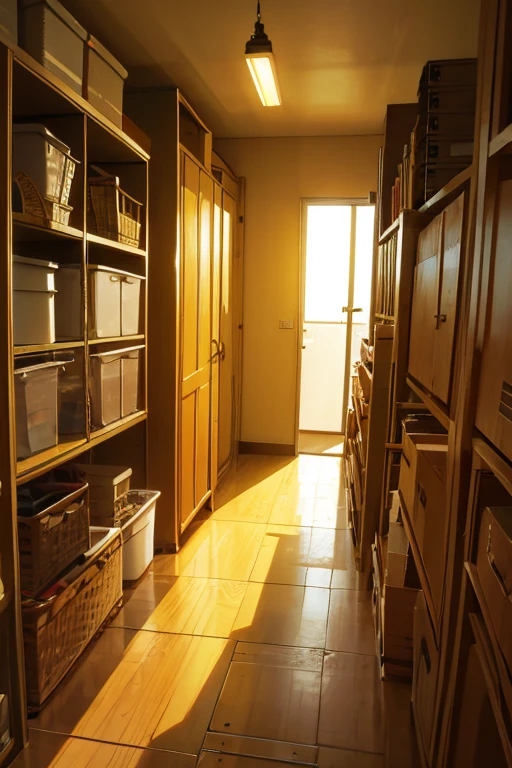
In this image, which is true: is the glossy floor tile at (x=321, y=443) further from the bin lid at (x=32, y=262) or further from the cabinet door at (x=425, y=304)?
the bin lid at (x=32, y=262)

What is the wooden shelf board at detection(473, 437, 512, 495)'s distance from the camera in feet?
2.84

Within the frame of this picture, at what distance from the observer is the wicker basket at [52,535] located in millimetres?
1730

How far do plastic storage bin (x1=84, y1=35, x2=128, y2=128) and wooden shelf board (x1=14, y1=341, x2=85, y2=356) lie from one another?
913 mm

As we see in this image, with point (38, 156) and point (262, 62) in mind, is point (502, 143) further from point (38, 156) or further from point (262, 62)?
point (262, 62)

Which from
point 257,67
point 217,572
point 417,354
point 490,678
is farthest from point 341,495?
point 490,678

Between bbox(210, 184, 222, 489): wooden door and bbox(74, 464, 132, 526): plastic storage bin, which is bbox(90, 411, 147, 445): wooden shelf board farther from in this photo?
bbox(210, 184, 222, 489): wooden door

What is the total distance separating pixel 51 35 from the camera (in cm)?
177

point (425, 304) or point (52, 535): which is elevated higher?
point (425, 304)

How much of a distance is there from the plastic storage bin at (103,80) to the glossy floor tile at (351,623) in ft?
7.45

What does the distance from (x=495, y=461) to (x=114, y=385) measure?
174 centimetres

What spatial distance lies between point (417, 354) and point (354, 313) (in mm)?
3691

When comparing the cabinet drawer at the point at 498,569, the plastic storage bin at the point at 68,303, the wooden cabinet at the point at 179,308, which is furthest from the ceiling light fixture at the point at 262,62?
the cabinet drawer at the point at 498,569

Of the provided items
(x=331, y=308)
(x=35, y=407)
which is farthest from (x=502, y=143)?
(x=331, y=308)

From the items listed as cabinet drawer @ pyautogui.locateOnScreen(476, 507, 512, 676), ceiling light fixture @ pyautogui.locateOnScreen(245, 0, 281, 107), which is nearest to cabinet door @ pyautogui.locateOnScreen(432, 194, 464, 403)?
cabinet drawer @ pyautogui.locateOnScreen(476, 507, 512, 676)
